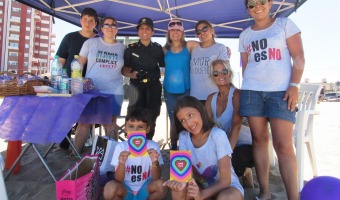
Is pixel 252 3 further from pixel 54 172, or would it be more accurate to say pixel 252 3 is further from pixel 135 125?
pixel 54 172

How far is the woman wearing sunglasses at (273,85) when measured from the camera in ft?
6.42

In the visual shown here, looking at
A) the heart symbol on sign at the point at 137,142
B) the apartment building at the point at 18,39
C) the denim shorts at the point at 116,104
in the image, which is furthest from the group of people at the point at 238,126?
the apartment building at the point at 18,39

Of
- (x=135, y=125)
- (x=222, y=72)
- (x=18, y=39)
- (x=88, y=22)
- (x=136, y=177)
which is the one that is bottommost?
(x=136, y=177)

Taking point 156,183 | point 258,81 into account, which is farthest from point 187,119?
point 258,81

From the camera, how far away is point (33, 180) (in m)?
2.64

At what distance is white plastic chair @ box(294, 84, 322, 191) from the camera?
98.5 inches

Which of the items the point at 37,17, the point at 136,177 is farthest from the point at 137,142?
the point at 37,17

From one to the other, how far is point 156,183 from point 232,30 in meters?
4.62

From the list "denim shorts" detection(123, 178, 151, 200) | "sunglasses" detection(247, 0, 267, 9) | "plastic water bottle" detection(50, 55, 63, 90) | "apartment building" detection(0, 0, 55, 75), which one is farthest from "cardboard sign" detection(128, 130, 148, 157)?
"apartment building" detection(0, 0, 55, 75)

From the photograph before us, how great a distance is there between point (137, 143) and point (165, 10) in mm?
3385

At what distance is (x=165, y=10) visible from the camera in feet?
15.3

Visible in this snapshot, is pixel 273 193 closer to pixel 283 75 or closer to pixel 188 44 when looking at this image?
pixel 283 75

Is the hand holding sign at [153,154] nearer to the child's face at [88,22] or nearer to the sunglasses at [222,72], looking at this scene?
the sunglasses at [222,72]

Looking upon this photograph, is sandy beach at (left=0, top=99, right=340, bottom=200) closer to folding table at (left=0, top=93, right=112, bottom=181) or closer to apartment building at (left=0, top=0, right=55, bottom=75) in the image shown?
folding table at (left=0, top=93, right=112, bottom=181)
